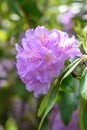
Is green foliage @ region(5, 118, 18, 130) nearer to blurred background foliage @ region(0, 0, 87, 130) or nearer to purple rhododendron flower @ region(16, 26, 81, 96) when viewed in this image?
blurred background foliage @ region(0, 0, 87, 130)

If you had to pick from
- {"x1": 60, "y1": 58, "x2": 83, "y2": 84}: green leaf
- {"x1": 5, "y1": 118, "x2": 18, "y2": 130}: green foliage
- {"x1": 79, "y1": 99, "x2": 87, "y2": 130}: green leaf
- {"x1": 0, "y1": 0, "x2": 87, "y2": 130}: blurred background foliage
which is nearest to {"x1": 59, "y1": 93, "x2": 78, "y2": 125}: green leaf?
{"x1": 0, "y1": 0, "x2": 87, "y2": 130}: blurred background foliage

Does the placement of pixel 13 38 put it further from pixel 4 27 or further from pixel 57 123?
pixel 57 123

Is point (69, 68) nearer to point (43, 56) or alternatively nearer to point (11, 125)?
point (43, 56)

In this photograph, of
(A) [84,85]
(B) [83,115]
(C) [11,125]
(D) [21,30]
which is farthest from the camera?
(C) [11,125]

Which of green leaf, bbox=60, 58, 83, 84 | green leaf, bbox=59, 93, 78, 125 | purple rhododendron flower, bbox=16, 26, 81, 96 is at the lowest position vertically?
green leaf, bbox=59, 93, 78, 125

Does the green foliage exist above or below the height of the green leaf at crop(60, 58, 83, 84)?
below

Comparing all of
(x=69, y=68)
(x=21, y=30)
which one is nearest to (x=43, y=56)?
(x=69, y=68)
